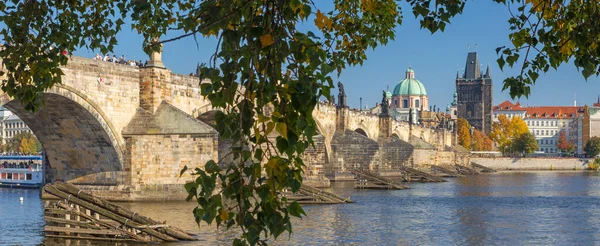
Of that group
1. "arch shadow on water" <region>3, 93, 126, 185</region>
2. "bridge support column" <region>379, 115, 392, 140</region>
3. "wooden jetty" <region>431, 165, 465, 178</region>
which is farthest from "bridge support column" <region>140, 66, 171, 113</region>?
"wooden jetty" <region>431, 165, 465, 178</region>

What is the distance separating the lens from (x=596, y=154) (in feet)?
382

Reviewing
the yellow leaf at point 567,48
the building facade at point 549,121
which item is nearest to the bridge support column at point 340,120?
the yellow leaf at point 567,48

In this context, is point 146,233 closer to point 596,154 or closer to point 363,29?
point 363,29

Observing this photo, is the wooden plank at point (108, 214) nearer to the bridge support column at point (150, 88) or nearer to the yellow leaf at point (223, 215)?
the bridge support column at point (150, 88)

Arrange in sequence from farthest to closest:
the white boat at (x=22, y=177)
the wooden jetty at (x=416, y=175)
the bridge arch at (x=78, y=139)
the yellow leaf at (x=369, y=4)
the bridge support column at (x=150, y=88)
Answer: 1. the wooden jetty at (x=416, y=175)
2. the white boat at (x=22, y=177)
3. the bridge support column at (x=150, y=88)
4. the bridge arch at (x=78, y=139)
5. the yellow leaf at (x=369, y=4)

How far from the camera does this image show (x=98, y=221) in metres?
17.6

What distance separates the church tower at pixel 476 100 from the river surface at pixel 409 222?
402ft

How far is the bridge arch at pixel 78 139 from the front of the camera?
27328mm

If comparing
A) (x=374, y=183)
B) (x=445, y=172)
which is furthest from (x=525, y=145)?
(x=374, y=183)

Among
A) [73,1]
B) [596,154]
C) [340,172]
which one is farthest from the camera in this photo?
[596,154]

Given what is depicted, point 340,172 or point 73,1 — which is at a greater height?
point 73,1

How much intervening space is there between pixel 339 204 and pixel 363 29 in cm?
1866

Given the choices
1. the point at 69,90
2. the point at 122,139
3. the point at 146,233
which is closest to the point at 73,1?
the point at 146,233

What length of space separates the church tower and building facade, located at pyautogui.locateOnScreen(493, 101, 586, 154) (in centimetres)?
743
